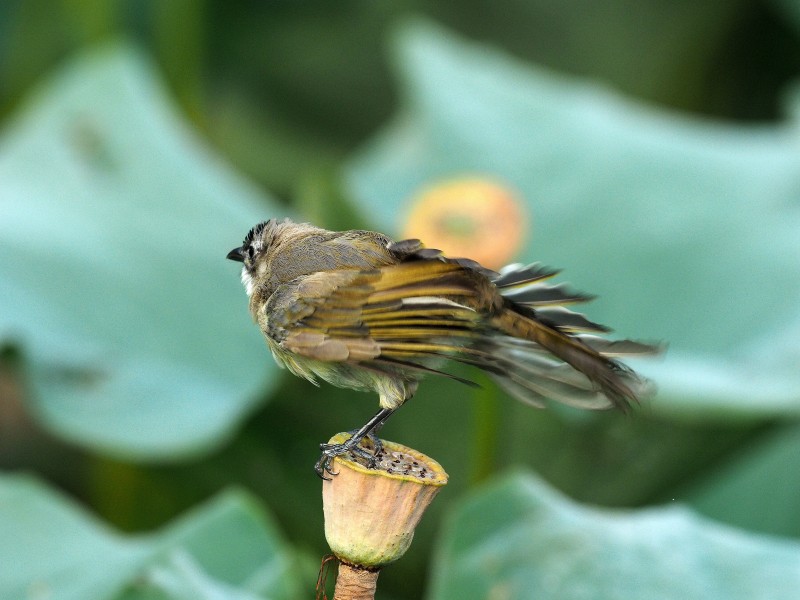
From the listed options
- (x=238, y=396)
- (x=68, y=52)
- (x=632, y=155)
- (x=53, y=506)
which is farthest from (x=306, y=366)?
(x=68, y=52)

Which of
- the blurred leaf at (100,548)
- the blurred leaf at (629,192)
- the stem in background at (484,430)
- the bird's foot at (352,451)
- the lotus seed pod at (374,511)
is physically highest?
the blurred leaf at (629,192)

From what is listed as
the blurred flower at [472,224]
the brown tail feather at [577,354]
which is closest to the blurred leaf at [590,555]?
the blurred flower at [472,224]

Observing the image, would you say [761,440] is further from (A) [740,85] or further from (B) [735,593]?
(A) [740,85]

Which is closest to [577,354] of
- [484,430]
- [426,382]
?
[484,430]

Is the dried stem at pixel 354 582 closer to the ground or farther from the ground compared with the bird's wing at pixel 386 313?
closer to the ground

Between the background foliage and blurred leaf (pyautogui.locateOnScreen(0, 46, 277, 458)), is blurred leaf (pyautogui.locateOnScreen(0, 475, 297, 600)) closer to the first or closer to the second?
the background foliage

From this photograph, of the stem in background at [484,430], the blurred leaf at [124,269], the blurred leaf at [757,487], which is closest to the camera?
the stem in background at [484,430]

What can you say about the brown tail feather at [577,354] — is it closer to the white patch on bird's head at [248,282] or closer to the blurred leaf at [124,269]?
the white patch on bird's head at [248,282]

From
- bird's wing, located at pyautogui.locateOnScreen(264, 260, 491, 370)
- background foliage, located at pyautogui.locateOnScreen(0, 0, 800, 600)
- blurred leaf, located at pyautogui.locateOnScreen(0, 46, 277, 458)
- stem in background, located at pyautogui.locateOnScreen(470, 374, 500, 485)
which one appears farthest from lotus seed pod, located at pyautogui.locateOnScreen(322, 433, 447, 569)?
blurred leaf, located at pyautogui.locateOnScreen(0, 46, 277, 458)
